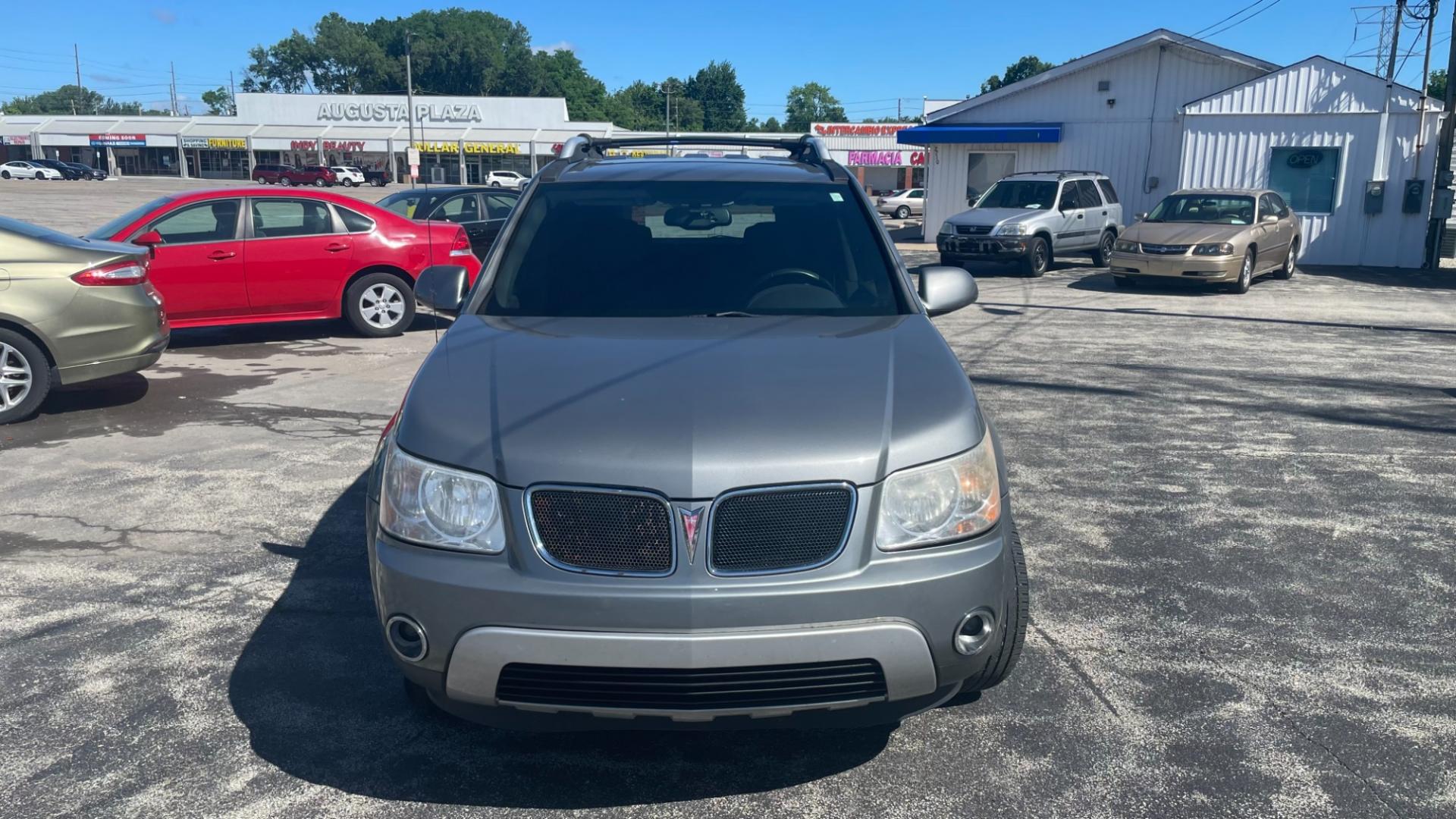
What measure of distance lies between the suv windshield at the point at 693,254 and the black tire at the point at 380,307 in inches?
288

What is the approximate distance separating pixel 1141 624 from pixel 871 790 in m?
1.65

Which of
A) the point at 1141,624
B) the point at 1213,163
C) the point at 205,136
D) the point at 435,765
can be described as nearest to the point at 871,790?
the point at 435,765

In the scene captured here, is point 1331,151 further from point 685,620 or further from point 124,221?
point 685,620

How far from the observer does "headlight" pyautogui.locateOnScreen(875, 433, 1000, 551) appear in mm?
2748

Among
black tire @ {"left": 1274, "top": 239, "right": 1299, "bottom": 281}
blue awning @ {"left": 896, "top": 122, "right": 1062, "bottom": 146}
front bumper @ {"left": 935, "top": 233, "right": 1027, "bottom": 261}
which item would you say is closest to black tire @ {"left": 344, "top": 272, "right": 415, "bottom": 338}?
front bumper @ {"left": 935, "top": 233, "right": 1027, "bottom": 261}

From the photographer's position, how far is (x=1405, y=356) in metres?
10.6

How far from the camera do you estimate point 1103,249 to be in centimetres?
2097

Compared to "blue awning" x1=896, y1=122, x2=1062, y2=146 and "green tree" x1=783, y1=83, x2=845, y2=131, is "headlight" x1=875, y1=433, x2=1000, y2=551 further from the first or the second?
"green tree" x1=783, y1=83, x2=845, y2=131

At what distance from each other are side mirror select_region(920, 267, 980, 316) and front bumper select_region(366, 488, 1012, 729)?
169cm

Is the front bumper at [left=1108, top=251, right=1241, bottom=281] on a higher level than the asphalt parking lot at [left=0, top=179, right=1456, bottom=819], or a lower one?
higher

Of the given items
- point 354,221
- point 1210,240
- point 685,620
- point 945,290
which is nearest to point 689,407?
point 685,620

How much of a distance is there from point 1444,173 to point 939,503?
2211 cm

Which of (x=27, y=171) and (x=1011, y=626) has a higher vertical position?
(x=27, y=171)

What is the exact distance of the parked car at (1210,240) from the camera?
1586 centimetres
